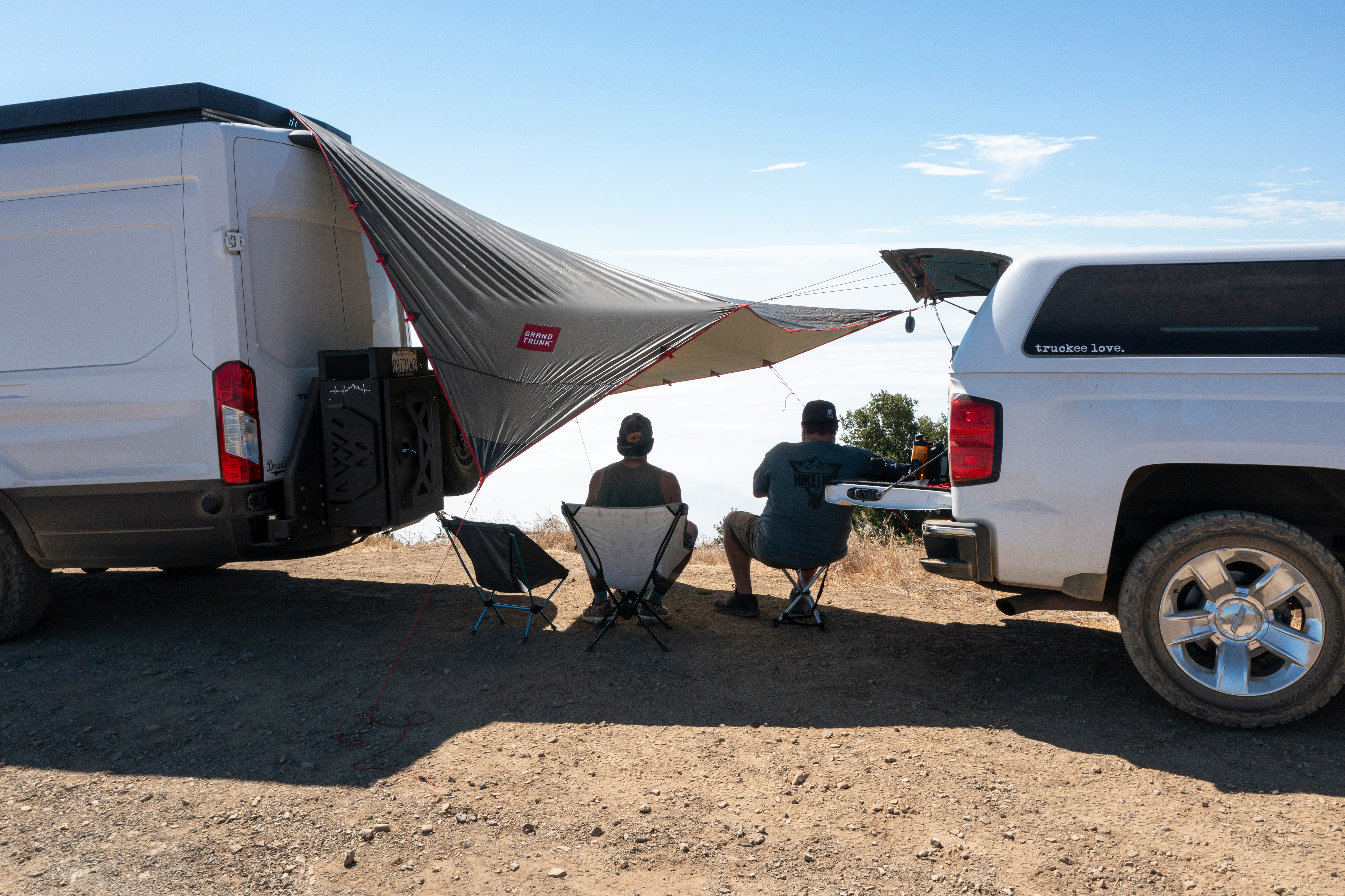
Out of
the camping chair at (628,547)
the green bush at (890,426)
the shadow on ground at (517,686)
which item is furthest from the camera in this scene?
the green bush at (890,426)

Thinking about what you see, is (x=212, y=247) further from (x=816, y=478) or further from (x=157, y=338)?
(x=816, y=478)

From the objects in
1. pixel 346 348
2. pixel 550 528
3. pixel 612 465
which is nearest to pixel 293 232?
pixel 346 348

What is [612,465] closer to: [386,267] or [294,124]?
[386,267]

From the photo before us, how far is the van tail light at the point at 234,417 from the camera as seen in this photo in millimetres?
5113

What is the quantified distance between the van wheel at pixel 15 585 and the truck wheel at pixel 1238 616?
6095mm

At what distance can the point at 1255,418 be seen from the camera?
4.04m

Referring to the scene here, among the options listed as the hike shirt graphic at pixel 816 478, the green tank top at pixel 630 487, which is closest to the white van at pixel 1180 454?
the hike shirt graphic at pixel 816 478

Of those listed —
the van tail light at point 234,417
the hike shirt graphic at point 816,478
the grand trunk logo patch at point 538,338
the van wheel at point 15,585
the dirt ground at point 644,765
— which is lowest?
the dirt ground at point 644,765

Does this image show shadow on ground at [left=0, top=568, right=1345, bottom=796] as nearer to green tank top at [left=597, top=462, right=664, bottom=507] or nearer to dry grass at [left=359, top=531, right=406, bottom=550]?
green tank top at [left=597, top=462, right=664, bottom=507]

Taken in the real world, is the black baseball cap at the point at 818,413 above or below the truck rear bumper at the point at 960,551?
Result: above

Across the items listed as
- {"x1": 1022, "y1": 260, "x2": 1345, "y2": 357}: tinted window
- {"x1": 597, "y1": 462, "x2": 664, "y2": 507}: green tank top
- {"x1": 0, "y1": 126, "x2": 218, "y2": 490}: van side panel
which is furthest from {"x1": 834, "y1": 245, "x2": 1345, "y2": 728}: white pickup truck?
{"x1": 0, "y1": 126, "x2": 218, "y2": 490}: van side panel

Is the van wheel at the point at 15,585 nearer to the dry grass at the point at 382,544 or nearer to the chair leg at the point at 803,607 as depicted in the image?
the dry grass at the point at 382,544

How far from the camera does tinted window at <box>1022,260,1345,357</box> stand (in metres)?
4.09

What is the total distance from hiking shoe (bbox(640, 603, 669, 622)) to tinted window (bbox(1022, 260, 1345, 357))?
2741mm
